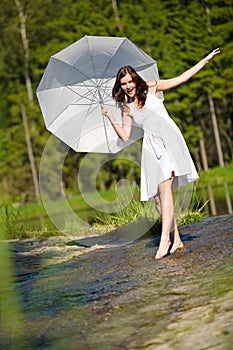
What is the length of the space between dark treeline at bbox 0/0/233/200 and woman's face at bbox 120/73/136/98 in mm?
22756

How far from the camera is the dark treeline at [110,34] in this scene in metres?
30.7

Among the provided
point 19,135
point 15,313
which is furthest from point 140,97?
point 19,135

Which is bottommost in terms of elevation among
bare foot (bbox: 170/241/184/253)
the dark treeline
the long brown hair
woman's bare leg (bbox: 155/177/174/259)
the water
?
the water

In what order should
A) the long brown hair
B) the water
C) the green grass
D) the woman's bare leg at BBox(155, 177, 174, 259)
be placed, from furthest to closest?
the green grass
the long brown hair
the woman's bare leg at BBox(155, 177, 174, 259)
the water

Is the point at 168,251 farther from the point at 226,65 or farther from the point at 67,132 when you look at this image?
the point at 226,65

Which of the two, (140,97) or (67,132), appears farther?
(67,132)

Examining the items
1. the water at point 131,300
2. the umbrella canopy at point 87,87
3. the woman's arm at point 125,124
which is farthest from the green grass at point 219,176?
the woman's arm at point 125,124

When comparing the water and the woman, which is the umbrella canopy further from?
the water

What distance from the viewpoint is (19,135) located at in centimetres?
3369

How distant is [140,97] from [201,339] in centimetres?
297

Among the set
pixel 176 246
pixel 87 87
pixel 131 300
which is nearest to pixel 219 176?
pixel 87 87

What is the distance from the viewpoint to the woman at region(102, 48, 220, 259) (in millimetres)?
5797

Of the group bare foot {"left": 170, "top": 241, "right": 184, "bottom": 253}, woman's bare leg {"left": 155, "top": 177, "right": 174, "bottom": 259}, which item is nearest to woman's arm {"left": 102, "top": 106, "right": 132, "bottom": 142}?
woman's bare leg {"left": 155, "top": 177, "right": 174, "bottom": 259}

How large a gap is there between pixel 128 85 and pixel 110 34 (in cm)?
2543
